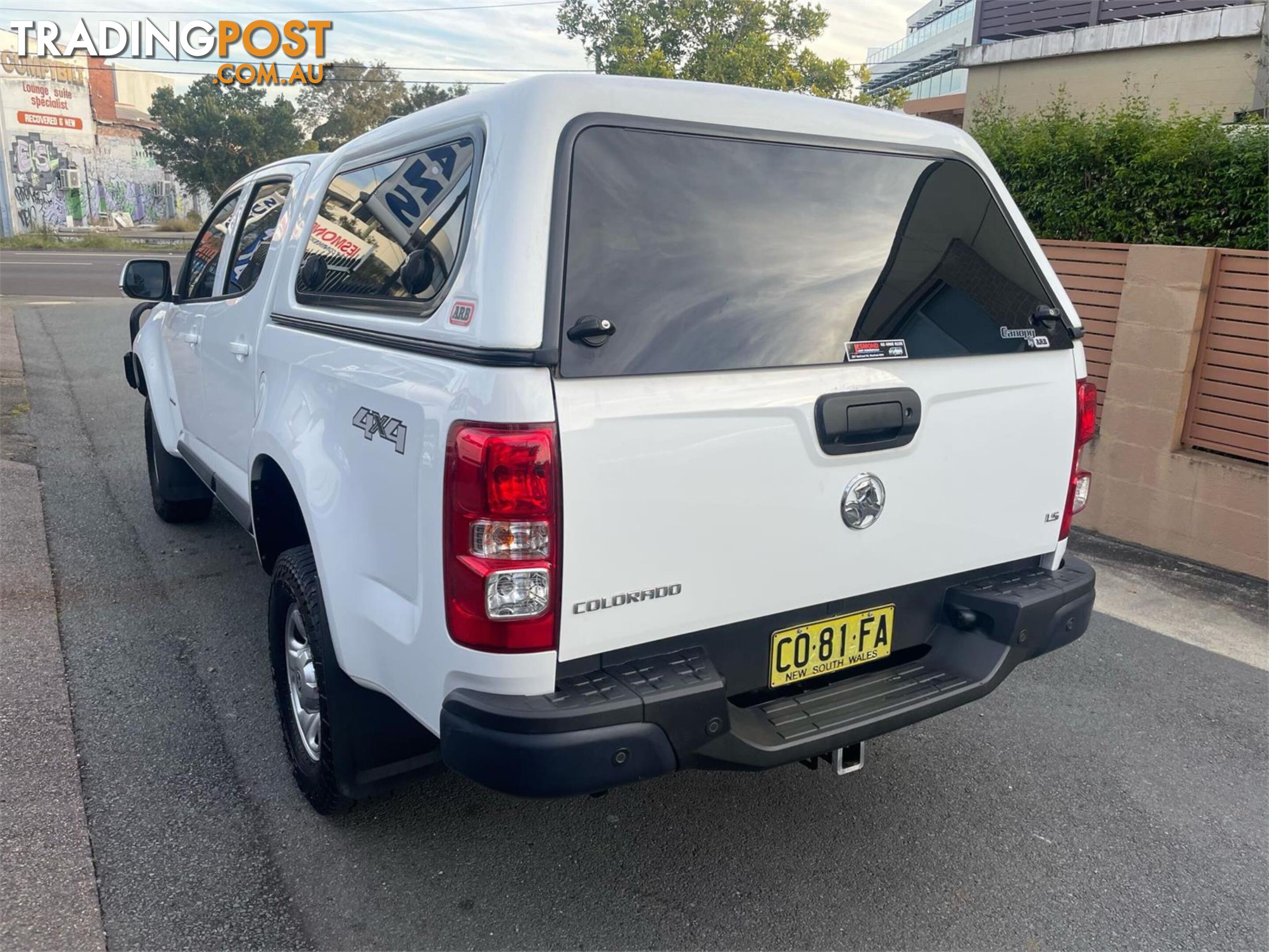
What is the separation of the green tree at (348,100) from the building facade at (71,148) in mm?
8680

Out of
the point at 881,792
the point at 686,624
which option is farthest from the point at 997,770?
the point at 686,624

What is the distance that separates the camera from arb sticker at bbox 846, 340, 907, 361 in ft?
8.25

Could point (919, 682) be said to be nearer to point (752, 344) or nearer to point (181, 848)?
point (752, 344)

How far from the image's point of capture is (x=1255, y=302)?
528cm

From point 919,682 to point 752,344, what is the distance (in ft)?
3.48

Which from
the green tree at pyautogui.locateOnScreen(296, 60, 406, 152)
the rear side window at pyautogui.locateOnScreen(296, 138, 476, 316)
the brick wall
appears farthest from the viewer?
the green tree at pyautogui.locateOnScreen(296, 60, 406, 152)

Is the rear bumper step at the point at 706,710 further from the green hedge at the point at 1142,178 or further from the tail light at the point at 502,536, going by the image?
the green hedge at the point at 1142,178

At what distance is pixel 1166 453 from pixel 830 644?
4.10 metres

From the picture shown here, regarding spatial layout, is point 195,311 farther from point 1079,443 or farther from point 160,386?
point 1079,443

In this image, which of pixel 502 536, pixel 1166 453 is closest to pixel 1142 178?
pixel 1166 453

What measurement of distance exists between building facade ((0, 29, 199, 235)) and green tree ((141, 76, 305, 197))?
243 cm

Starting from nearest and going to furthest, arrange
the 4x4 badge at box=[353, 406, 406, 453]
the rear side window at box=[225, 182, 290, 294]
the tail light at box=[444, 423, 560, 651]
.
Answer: the tail light at box=[444, 423, 560, 651] < the 4x4 badge at box=[353, 406, 406, 453] < the rear side window at box=[225, 182, 290, 294]

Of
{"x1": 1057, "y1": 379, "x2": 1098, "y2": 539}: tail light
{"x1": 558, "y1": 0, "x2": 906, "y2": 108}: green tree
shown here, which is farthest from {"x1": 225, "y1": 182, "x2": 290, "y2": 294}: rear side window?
{"x1": 558, "y1": 0, "x2": 906, "y2": 108}: green tree

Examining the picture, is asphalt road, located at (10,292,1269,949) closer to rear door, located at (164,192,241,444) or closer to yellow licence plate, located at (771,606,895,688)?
yellow licence plate, located at (771,606,895,688)
